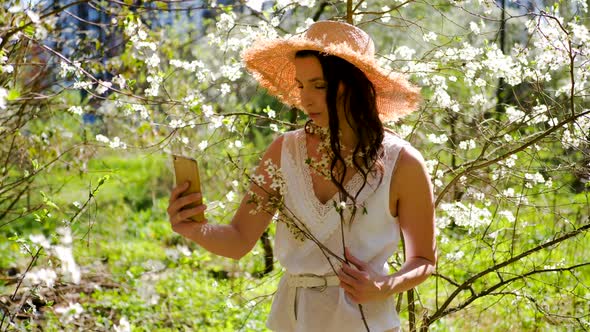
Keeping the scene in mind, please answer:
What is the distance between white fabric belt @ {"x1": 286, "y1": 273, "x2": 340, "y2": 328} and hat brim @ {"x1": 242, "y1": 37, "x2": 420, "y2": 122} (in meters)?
0.59

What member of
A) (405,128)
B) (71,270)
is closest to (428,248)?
(71,270)

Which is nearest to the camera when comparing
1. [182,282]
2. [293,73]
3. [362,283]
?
[362,283]

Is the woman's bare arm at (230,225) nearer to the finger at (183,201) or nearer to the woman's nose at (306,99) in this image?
the finger at (183,201)

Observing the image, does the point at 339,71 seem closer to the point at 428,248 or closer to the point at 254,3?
the point at 428,248

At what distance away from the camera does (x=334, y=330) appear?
87.2 inches

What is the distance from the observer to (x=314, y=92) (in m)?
2.25

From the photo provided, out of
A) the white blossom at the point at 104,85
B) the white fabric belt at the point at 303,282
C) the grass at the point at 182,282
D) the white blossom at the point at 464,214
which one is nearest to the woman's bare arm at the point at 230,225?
the white fabric belt at the point at 303,282

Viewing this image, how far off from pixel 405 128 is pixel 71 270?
6.64 ft

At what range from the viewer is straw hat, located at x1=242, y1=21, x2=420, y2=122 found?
2361mm

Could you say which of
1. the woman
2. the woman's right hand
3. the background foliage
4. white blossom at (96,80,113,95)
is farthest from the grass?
the woman

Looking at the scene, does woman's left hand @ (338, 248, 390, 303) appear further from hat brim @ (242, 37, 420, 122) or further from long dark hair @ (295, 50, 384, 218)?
hat brim @ (242, 37, 420, 122)

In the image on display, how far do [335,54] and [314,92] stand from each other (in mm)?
126

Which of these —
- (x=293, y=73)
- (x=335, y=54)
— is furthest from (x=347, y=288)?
(x=293, y=73)

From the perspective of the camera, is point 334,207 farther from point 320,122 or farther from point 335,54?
point 335,54
